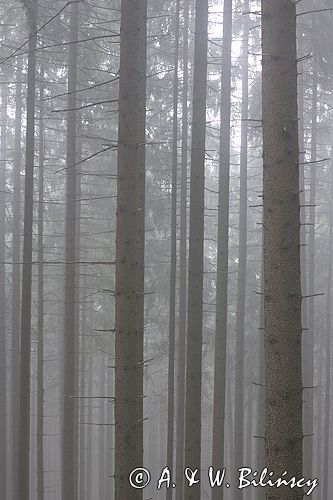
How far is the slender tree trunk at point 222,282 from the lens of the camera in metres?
11.9

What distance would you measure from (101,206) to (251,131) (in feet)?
17.9

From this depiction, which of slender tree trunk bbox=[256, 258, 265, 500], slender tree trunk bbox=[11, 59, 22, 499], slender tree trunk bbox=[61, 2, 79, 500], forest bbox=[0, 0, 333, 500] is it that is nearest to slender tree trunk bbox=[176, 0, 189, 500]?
forest bbox=[0, 0, 333, 500]

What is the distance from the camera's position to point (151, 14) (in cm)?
1567

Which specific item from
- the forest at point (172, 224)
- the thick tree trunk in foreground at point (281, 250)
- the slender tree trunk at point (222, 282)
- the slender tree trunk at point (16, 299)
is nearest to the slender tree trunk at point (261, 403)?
the forest at point (172, 224)

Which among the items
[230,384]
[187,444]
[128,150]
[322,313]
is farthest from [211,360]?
[128,150]

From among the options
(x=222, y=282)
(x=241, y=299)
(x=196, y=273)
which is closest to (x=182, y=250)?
(x=241, y=299)

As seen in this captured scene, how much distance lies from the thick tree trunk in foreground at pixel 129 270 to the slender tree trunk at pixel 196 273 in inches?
119

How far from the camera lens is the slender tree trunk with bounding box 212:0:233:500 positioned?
38.9 feet

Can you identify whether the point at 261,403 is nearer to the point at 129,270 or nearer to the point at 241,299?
the point at 241,299

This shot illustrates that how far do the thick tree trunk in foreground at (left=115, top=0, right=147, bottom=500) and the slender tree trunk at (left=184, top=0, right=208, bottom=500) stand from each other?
3.01 metres

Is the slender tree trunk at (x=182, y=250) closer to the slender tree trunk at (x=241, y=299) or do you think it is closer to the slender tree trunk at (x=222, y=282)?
the slender tree trunk at (x=241, y=299)

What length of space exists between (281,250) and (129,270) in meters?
1.96

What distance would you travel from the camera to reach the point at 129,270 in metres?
7.08

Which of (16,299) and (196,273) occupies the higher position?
(196,273)
